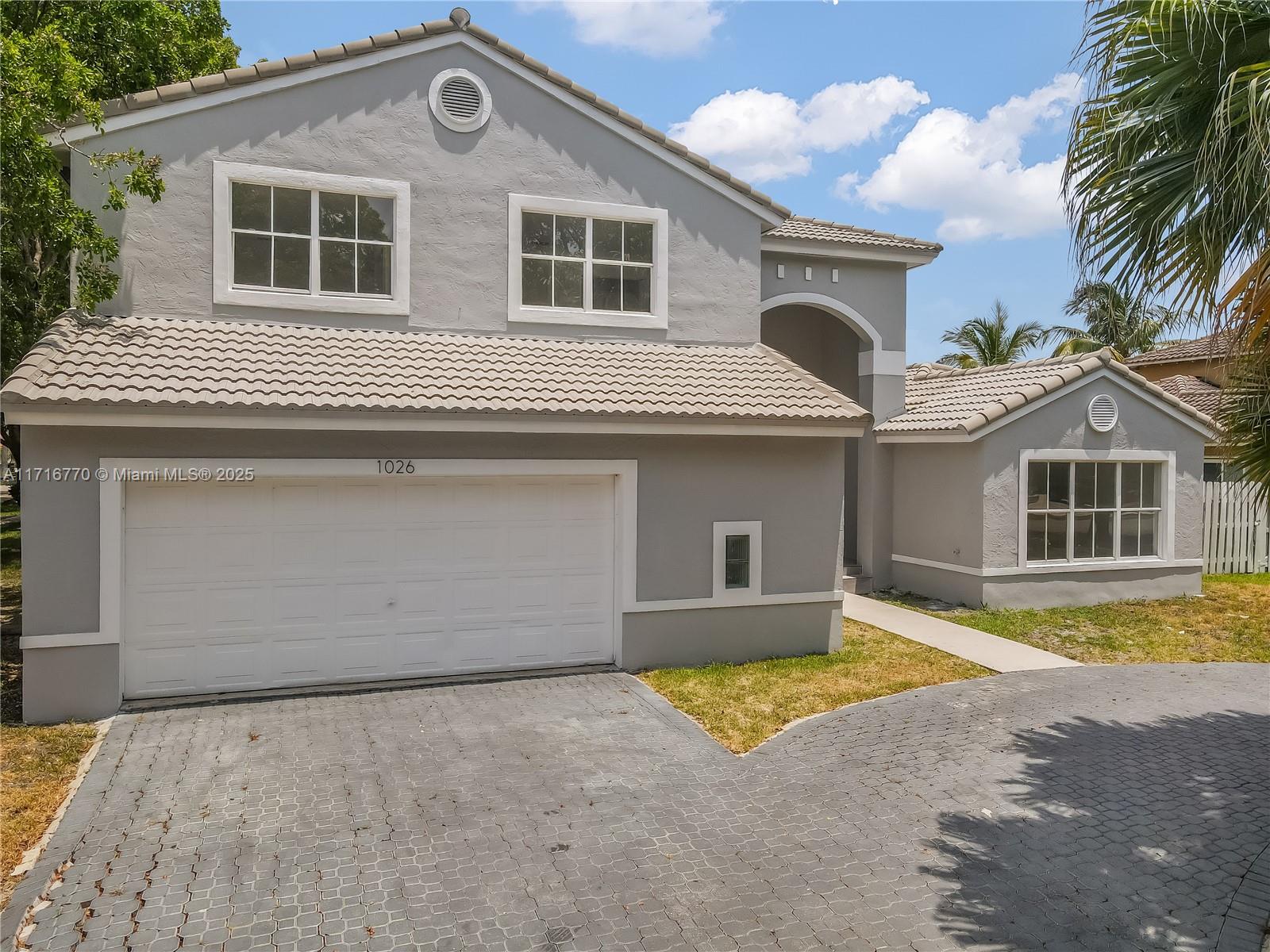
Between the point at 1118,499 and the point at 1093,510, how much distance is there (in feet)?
1.83

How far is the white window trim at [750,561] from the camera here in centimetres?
1079

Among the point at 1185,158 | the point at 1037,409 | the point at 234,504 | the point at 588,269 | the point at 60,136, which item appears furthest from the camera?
the point at 1037,409

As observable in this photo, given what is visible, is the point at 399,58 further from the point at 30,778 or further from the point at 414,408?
the point at 30,778

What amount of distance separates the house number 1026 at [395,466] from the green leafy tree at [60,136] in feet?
12.1

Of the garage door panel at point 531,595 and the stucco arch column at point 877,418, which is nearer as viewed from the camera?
the garage door panel at point 531,595

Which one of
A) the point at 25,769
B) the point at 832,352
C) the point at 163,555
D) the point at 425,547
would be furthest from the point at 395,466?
the point at 832,352

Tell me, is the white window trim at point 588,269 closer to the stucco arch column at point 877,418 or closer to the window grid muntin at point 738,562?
the window grid muntin at point 738,562

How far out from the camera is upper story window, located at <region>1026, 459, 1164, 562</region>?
566 inches

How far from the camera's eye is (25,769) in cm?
732

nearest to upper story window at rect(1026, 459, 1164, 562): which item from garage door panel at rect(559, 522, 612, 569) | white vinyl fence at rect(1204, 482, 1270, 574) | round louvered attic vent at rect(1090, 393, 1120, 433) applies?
round louvered attic vent at rect(1090, 393, 1120, 433)

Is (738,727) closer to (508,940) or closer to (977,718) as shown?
(977,718)

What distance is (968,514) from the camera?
14219 mm

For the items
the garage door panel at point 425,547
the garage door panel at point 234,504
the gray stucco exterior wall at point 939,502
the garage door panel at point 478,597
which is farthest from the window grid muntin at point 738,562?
the garage door panel at point 234,504

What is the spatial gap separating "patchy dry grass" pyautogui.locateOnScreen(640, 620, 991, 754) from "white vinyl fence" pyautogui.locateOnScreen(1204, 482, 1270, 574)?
9.58m
